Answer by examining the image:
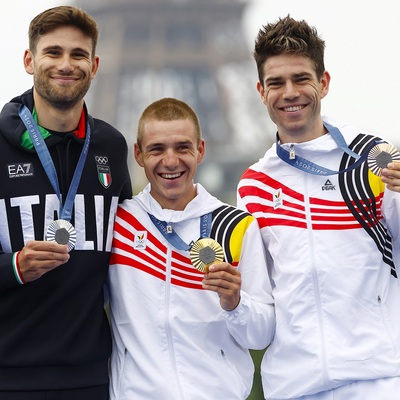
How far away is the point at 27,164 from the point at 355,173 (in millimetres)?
1962

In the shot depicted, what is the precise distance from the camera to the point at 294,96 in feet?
17.8

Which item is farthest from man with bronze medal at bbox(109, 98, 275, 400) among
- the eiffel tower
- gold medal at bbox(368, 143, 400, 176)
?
the eiffel tower

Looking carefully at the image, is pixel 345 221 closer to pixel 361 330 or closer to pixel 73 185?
pixel 361 330

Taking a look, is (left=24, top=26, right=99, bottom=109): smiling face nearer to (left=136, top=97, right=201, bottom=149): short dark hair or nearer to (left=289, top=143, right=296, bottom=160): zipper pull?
(left=136, top=97, right=201, bottom=149): short dark hair

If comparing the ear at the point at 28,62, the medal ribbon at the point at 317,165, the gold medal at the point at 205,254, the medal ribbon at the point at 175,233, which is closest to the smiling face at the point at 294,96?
the medal ribbon at the point at 317,165

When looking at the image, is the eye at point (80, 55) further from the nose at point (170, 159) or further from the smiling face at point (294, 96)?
the smiling face at point (294, 96)

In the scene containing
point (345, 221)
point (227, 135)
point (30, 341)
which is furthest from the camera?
point (227, 135)

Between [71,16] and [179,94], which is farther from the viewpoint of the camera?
[179,94]

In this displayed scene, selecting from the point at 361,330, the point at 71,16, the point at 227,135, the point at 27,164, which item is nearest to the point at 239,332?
the point at 361,330

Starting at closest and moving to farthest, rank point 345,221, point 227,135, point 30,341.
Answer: point 30,341
point 345,221
point 227,135

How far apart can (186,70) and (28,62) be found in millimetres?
60289

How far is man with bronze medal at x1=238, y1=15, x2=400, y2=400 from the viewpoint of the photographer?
517cm

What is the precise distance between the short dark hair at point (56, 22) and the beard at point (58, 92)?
25cm

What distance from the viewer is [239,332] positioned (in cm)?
518
